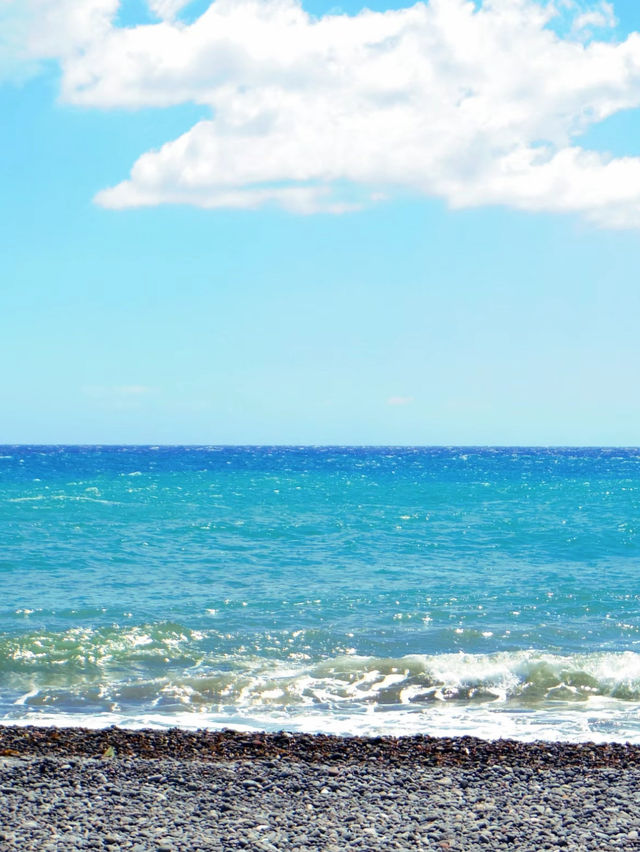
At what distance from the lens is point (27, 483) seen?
46.6 m

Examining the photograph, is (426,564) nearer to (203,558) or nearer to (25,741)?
(203,558)

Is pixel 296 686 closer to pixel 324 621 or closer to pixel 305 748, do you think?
pixel 305 748

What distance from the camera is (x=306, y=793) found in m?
7.11

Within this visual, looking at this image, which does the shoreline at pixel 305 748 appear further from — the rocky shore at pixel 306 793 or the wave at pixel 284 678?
the wave at pixel 284 678

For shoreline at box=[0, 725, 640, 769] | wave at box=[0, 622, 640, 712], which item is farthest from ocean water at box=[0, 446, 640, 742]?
shoreline at box=[0, 725, 640, 769]

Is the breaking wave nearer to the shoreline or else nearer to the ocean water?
the ocean water

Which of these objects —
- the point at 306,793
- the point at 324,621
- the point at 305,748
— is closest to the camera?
the point at 306,793

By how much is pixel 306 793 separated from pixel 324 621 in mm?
7863

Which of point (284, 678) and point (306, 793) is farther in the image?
point (284, 678)

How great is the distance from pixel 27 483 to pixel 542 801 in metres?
43.7

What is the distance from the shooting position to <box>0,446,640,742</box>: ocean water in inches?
416

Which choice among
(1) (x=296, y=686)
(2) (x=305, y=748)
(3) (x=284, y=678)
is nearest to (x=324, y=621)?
(3) (x=284, y=678)

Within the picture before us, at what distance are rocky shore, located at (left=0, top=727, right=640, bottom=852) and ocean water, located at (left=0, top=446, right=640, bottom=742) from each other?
1286mm

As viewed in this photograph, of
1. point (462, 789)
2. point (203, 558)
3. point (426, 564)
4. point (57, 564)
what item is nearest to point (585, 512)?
point (426, 564)
